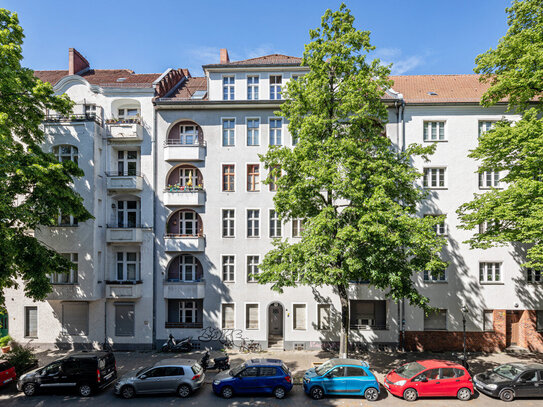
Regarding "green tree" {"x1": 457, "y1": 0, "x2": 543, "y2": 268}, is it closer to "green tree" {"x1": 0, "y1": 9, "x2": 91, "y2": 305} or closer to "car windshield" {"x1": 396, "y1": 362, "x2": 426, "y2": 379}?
"car windshield" {"x1": 396, "y1": 362, "x2": 426, "y2": 379}

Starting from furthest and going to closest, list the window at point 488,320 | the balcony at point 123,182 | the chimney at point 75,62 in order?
the chimney at point 75,62
the balcony at point 123,182
the window at point 488,320

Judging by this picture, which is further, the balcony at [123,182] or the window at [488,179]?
the balcony at [123,182]

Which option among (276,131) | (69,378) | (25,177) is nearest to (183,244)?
(69,378)

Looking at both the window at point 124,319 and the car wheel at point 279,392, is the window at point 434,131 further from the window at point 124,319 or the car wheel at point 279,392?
the window at point 124,319

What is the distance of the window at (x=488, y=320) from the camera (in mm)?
19312

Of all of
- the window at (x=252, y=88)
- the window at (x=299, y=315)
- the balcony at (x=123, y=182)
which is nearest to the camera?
the window at (x=299, y=315)

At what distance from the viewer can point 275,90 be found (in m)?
20.3

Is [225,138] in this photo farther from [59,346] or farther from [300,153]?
[59,346]

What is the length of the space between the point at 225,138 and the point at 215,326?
11.2 meters

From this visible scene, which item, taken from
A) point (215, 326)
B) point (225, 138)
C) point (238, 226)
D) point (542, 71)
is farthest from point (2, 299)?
point (542, 71)

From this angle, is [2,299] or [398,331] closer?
[2,299]

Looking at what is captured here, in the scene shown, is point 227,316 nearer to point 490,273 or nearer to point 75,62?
point 490,273

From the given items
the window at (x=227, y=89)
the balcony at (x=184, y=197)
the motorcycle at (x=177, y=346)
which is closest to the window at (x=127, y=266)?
the balcony at (x=184, y=197)

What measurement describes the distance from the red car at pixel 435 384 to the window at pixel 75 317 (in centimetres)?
1703
